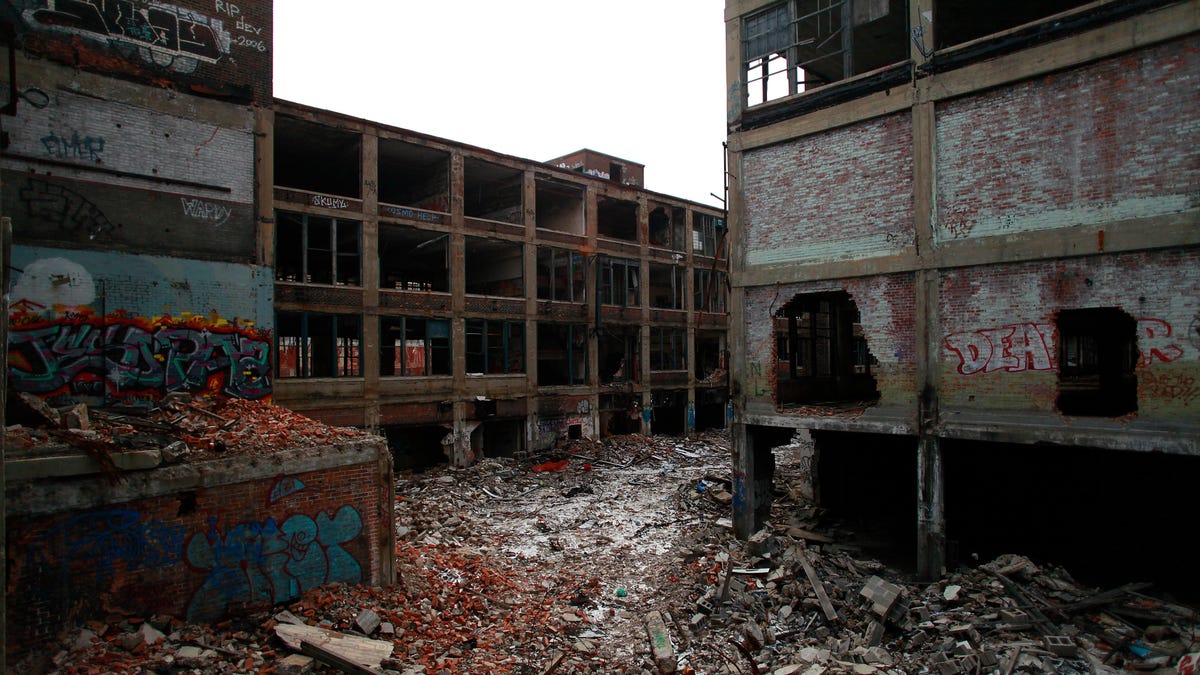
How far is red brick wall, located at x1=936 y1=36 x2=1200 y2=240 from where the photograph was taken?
9312 mm

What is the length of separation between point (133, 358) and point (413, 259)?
48.9 feet

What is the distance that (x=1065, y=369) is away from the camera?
21531 mm

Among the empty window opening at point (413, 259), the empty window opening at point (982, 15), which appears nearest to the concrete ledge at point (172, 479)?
the empty window opening at point (982, 15)

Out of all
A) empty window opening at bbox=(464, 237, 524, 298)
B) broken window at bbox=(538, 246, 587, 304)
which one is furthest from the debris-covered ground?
broken window at bbox=(538, 246, 587, 304)

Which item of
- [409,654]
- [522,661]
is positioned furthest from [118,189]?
[522,661]

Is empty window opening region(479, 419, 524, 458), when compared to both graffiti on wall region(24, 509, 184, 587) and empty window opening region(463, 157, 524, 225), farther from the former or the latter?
graffiti on wall region(24, 509, 184, 587)

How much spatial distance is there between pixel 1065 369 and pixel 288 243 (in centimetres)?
2773

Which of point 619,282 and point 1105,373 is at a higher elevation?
point 619,282

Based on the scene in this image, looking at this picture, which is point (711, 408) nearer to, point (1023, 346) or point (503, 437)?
point (503, 437)

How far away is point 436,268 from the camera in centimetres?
2680

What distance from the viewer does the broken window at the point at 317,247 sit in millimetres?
20156

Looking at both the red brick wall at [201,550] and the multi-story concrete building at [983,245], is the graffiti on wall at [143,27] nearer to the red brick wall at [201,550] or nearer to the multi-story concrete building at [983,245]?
the red brick wall at [201,550]

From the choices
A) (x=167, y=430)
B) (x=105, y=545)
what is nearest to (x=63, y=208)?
(x=167, y=430)

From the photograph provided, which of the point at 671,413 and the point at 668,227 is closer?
the point at 671,413
